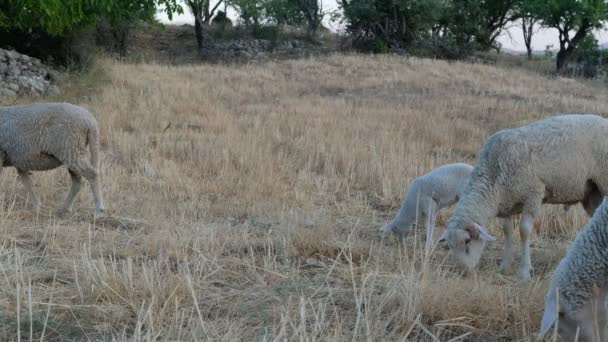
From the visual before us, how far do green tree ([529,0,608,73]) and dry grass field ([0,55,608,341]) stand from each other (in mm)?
24208

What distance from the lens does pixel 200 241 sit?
4820 mm

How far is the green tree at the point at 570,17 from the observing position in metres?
37.8

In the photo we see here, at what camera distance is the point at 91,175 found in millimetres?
6184

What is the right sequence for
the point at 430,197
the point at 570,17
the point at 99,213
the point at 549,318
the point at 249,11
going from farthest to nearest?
the point at 249,11
the point at 570,17
the point at 430,197
the point at 99,213
the point at 549,318

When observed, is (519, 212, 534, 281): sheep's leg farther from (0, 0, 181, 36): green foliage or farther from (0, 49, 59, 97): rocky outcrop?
(0, 49, 59, 97): rocky outcrop

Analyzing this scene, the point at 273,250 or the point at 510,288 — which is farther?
the point at 273,250

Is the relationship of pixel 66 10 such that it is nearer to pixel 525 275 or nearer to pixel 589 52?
pixel 525 275

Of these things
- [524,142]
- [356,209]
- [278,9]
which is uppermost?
[278,9]

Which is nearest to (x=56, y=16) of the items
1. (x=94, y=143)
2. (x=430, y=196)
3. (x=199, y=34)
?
(x=94, y=143)

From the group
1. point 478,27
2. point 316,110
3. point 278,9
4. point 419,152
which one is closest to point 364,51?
point 478,27

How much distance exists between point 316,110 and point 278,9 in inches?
1461

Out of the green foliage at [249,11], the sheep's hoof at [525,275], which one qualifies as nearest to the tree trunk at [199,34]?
the green foliage at [249,11]

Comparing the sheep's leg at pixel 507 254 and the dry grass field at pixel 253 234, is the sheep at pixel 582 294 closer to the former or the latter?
the dry grass field at pixel 253 234

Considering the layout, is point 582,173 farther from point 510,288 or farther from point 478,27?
point 478,27
